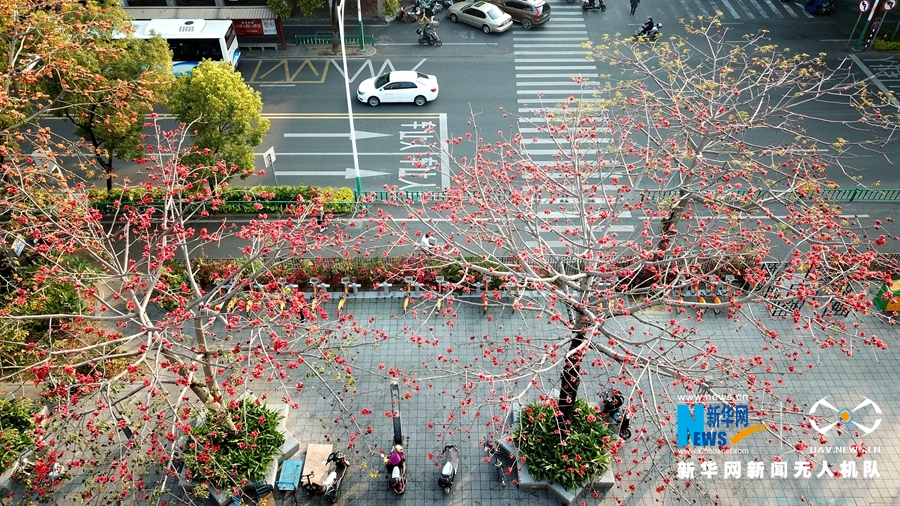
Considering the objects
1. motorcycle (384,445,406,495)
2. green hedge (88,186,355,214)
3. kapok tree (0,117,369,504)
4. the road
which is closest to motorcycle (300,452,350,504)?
motorcycle (384,445,406,495)

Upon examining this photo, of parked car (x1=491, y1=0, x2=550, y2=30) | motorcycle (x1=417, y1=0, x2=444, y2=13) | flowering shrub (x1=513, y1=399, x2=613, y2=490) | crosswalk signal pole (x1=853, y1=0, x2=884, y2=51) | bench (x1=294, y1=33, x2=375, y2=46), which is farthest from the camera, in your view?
motorcycle (x1=417, y1=0, x2=444, y2=13)

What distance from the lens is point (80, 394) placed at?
11.4m

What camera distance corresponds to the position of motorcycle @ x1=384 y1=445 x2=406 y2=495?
1428 cm

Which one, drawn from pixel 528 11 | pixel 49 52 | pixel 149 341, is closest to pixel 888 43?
pixel 528 11

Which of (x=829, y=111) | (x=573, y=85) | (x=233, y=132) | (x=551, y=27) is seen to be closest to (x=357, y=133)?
(x=233, y=132)

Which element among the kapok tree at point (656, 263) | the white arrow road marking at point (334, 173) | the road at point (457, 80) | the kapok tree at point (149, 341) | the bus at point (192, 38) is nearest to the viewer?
the kapok tree at point (149, 341)

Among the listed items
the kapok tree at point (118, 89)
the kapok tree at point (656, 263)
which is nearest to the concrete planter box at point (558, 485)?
the kapok tree at point (656, 263)

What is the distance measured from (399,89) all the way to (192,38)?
31.4 ft

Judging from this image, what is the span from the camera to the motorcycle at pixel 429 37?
30.9 metres

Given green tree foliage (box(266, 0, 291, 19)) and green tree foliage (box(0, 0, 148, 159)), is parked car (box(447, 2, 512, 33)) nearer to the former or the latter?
green tree foliage (box(266, 0, 291, 19))

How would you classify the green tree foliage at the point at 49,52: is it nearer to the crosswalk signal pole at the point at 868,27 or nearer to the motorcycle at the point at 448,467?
the motorcycle at the point at 448,467

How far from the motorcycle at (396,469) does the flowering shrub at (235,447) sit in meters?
2.70

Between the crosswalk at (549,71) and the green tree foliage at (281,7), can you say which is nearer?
the crosswalk at (549,71)

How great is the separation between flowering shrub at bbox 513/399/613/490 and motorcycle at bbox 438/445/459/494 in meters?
1.58
